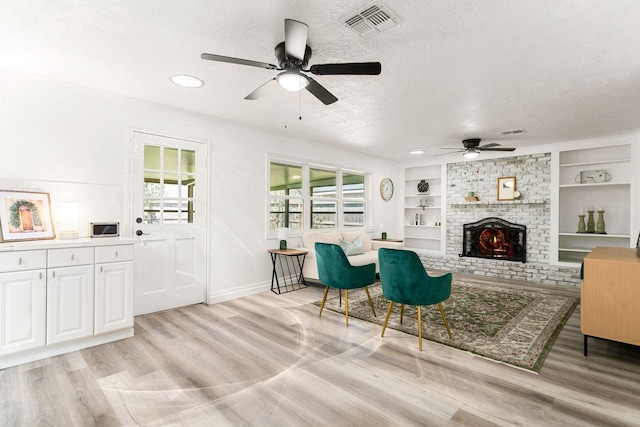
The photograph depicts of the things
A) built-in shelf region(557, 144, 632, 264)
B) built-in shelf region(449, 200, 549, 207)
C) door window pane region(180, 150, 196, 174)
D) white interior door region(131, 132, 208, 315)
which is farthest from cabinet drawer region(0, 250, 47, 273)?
built-in shelf region(557, 144, 632, 264)

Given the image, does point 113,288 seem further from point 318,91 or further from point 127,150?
point 318,91

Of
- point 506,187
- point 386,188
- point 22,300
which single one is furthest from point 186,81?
point 506,187

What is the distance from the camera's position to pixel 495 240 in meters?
6.52

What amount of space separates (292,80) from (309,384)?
2.26 metres

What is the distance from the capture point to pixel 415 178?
795 cm

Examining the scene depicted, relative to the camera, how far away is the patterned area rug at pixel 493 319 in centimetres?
288

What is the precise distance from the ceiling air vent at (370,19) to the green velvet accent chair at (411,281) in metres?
1.80

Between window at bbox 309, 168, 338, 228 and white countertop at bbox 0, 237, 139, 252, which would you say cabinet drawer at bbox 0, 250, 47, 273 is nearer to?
white countertop at bbox 0, 237, 139, 252

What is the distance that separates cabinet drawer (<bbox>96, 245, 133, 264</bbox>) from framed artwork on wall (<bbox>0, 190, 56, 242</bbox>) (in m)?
0.56

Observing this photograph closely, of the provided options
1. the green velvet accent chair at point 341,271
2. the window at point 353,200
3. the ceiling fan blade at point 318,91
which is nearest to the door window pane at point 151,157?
the green velvet accent chair at point 341,271

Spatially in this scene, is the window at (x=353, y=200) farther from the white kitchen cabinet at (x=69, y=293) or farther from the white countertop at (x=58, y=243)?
the white kitchen cabinet at (x=69, y=293)

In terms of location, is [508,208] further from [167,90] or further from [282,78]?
[167,90]

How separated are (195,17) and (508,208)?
6.49 m

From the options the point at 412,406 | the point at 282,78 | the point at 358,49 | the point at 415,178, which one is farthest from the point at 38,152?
the point at 415,178
